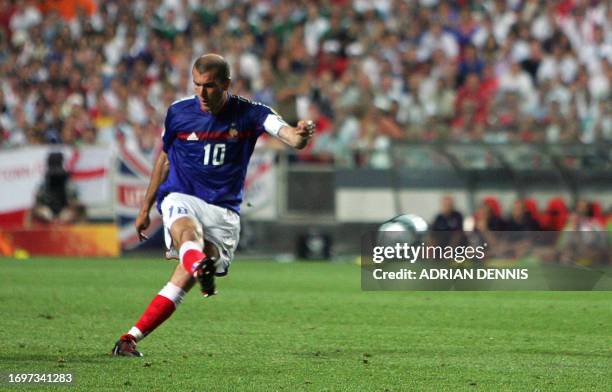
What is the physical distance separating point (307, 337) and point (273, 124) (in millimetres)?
2215

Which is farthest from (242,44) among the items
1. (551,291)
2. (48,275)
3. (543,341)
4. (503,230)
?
(543,341)

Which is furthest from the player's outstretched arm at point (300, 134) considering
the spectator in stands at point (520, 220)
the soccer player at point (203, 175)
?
the spectator in stands at point (520, 220)

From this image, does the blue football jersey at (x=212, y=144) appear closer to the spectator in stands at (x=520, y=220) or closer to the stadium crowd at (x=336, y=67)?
the spectator in stands at (x=520, y=220)

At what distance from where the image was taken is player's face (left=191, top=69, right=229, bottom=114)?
8.84 meters

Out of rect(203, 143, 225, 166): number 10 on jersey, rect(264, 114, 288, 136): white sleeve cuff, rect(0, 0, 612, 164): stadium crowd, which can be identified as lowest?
rect(203, 143, 225, 166): number 10 on jersey

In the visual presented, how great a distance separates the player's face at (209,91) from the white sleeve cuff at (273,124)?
0.36 metres

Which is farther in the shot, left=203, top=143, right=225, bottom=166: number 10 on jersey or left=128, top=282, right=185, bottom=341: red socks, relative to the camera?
left=203, top=143, right=225, bottom=166: number 10 on jersey

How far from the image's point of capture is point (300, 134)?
8.21 meters

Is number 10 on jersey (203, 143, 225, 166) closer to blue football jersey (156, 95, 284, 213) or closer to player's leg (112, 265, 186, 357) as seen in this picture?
blue football jersey (156, 95, 284, 213)

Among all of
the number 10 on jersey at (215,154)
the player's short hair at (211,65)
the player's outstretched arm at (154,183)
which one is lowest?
the player's outstretched arm at (154,183)

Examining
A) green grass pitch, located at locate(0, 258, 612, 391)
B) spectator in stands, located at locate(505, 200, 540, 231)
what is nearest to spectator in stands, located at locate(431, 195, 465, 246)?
spectator in stands, located at locate(505, 200, 540, 231)

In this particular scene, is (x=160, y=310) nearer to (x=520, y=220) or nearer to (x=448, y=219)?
(x=448, y=219)

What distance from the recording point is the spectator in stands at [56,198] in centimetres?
Result: 2134

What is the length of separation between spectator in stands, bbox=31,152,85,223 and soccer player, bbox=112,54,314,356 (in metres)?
12.3
